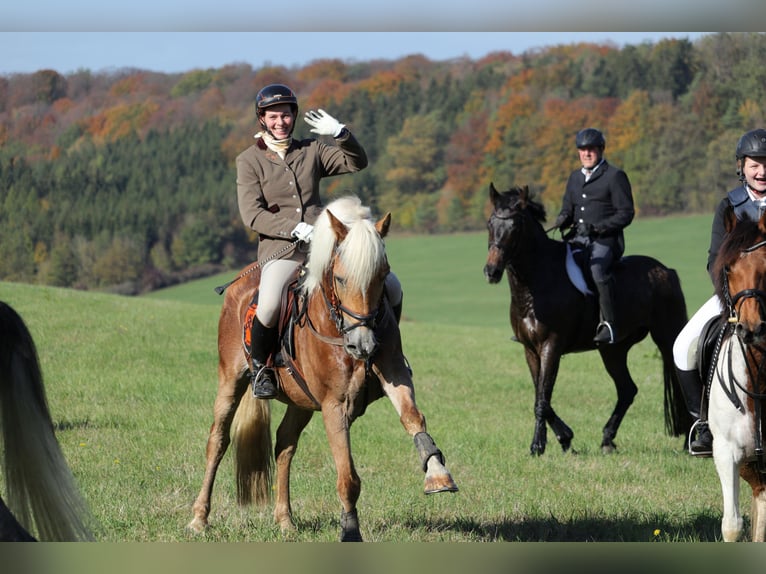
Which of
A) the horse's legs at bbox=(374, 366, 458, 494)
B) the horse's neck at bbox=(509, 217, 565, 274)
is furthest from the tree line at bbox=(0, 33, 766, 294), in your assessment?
the horse's legs at bbox=(374, 366, 458, 494)

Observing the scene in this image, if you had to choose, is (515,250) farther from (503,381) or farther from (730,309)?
(503,381)

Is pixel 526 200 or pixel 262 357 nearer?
pixel 262 357

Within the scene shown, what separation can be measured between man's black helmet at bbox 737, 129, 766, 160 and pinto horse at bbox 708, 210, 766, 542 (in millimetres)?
667

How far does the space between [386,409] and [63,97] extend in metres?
42.8

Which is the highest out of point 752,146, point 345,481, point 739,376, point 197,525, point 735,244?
point 752,146

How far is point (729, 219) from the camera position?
242 inches

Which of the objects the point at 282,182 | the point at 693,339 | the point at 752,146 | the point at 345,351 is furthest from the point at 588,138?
the point at 345,351

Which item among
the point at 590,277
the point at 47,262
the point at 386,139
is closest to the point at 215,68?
the point at 386,139

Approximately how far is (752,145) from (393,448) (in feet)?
17.8

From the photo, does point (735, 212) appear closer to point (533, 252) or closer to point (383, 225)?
point (383, 225)

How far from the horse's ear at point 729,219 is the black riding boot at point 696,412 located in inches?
46.0

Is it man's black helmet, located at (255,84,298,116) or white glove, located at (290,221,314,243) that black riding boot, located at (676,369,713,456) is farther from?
man's black helmet, located at (255,84,298,116)

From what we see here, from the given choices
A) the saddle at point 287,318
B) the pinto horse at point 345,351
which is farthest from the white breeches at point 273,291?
the pinto horse at point 345,351

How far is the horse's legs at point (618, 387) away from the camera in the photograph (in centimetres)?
1146
